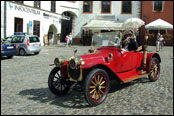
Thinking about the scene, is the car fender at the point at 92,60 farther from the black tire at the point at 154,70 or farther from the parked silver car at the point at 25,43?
the parked silver car at the point at 25,43

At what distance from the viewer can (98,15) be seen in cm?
3256

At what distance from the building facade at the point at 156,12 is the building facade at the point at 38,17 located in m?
9.57

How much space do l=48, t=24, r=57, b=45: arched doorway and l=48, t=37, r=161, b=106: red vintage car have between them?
23.5 metres

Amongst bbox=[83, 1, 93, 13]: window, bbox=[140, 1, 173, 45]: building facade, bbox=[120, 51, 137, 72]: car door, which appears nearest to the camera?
bbox=[120, 51, 137, 72]: car door

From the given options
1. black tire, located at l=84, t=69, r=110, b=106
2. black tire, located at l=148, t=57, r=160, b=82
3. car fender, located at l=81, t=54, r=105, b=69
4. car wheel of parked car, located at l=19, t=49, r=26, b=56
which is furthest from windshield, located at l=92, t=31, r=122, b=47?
car wheel of parked car, located at l=19, t=49, r=26, b=56

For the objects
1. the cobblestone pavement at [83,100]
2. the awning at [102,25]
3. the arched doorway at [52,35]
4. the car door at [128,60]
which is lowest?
the cobblestone pavement at [83,100]

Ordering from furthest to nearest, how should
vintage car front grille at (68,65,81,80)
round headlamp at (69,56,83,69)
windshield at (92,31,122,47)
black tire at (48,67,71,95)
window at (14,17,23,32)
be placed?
1. window at (14,17,23,32)
2. windshield at (92,31,122,47)
3. black tire at (48,67,71,95)
4. vintage car front grille at (68,65,81,80)
5. round headlamp at (69,56,83,69)

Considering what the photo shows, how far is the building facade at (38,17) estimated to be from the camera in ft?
71.4

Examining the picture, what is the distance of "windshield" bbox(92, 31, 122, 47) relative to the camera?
246 inches

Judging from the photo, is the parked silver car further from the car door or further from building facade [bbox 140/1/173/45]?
building facade [bbox 140/1/173/45]

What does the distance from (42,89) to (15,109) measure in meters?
1.66

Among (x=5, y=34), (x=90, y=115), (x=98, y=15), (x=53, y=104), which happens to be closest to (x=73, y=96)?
(x=53, y=104)

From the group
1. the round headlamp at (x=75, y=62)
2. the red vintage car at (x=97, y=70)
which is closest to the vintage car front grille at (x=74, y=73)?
the red vintage car at (x=97, y=70)

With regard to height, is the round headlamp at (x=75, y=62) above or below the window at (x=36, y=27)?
below
